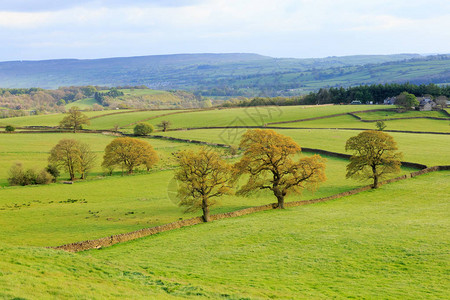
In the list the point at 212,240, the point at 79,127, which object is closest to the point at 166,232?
the point at 212,240

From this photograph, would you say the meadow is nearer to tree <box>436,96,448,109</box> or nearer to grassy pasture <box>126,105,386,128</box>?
grassy pasture <box>126,105,386,128</box>

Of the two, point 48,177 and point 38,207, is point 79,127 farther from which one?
point 38,207

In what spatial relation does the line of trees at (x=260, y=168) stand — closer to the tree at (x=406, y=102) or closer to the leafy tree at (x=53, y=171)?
the leafy tree at (x=53, y=171)

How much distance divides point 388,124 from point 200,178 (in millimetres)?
83189

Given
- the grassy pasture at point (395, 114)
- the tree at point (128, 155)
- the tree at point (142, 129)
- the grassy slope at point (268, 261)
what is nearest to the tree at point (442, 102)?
Result: the grassy pasture at point (395, 114)

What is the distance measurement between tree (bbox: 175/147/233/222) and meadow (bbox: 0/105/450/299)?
92.5 inches

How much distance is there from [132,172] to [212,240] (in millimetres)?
35424

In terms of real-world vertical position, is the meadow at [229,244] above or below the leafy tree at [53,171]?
below

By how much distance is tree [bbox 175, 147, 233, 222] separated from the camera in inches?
1436

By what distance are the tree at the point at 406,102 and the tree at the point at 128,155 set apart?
8969 cm

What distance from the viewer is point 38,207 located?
41094 millimetres

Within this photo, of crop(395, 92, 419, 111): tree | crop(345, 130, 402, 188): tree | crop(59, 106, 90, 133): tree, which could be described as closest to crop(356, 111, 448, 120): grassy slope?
crop(395, 92, 419, 111): tree

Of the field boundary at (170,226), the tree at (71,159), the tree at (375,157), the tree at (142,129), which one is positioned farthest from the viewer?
the tree at (142,129)

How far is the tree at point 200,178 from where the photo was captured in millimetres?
36469
